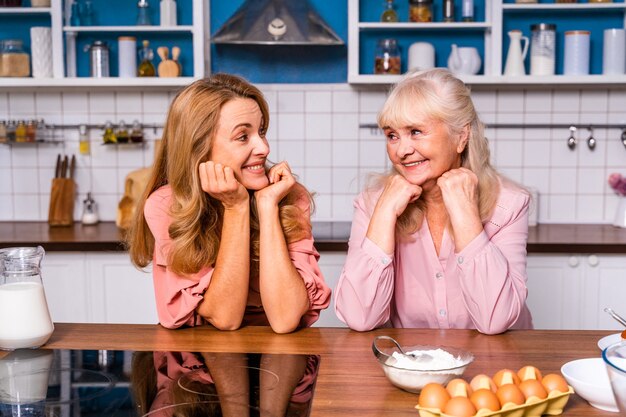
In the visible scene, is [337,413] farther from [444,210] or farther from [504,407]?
[444,210]

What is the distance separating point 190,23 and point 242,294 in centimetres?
208

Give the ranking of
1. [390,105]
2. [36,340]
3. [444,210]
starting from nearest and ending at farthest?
[36,340] → [390,105] → [444,210]

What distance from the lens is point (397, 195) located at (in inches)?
71.7

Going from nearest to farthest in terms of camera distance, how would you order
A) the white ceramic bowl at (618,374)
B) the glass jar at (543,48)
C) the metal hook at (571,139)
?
the white ceramic bowl at (618,374) < the glass jar at (543,48) < the metal hook at (571,139)

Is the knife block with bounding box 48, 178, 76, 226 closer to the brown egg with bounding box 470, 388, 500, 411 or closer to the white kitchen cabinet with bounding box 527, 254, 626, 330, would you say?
the white kitchen cabinet with bounding box 527, 254, 626, 330

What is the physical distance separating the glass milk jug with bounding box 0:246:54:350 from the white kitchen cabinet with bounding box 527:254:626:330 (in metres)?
2.01

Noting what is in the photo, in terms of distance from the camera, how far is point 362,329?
169 cm

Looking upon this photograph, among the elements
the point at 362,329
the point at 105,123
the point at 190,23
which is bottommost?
the point at 362,329

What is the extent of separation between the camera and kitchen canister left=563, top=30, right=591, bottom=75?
3209 mm

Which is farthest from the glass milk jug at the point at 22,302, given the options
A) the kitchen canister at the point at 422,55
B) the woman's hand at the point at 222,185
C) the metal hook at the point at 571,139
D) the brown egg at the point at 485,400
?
the metal hook at the point at 571,139

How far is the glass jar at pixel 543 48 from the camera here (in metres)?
3.18

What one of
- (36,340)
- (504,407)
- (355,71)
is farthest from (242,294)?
(355,71)

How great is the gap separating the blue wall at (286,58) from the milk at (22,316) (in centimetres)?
214

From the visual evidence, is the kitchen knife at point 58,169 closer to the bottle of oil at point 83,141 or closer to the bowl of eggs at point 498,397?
the bottle of oil at point 83,141
